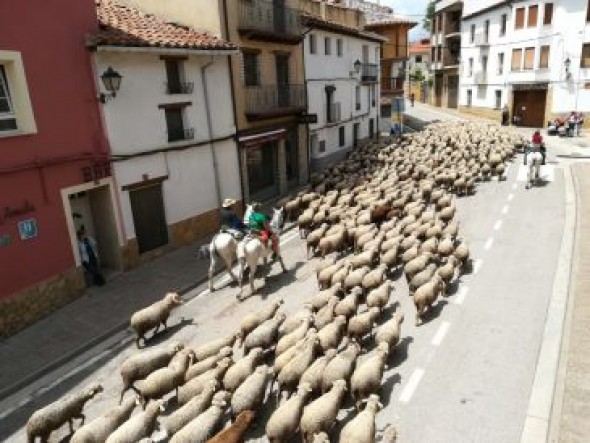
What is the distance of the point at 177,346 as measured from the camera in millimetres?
9477

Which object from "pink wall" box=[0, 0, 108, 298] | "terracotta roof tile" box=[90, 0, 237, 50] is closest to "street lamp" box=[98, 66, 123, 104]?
"pink wall" box=[0, 0, 108, 298]

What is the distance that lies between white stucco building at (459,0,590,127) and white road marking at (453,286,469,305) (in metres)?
34.3

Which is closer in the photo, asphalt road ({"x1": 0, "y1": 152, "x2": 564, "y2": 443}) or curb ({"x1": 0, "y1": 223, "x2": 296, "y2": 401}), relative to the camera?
asphalt road ({"x1": 0, "y1": 152, "x2": 564, "y2": 443})

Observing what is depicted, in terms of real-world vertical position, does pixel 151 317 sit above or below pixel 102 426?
below

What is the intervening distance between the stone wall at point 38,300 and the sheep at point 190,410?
646 centimetres

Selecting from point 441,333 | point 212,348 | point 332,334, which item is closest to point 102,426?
point 212,348

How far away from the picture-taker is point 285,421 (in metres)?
7.14

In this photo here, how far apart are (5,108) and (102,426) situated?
881 centimetres

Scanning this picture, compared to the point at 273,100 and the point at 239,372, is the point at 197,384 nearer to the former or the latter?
the point at 239,372

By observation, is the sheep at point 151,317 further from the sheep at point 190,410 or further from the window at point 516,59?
the window at point 516,59

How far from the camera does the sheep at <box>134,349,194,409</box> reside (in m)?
8.34

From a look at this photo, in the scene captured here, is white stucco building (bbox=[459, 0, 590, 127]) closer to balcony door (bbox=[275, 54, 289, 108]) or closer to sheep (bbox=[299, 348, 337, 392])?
balcony door (bbox=[275, 54, 289, 108])

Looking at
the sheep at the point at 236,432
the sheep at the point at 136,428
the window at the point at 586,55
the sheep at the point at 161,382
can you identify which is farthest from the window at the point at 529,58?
the sheep at the point at 136,428

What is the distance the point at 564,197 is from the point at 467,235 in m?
6.73
